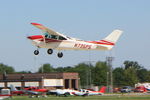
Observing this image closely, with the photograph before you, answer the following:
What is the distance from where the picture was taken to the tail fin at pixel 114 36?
1869 inches

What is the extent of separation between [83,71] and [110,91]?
62562mm

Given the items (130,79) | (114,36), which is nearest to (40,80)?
(130,79)

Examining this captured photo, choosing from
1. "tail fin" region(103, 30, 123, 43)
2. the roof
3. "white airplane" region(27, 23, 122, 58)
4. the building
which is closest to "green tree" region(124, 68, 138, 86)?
the building

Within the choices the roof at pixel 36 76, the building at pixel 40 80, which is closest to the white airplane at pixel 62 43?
the building at pixel 40 80

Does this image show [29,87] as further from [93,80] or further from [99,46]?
[99,46]

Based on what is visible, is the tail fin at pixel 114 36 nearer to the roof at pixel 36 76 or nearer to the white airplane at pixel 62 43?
the white airplane at pixel 62 43

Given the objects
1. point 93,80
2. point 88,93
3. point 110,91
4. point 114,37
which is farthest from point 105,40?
point 93,80

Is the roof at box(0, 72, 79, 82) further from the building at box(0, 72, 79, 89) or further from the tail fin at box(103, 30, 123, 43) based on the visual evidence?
the tail fin at box(103, 30, 123, 43)

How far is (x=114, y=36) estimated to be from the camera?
47.9 metres

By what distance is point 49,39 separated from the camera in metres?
46.4

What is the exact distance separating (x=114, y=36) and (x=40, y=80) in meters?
77.4

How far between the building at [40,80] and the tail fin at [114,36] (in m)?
76.1

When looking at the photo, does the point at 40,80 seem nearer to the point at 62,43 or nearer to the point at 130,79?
the point at 130,79

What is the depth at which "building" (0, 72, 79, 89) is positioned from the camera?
406ft
